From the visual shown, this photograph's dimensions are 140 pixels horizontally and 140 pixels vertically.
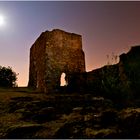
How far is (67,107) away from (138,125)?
3.32m

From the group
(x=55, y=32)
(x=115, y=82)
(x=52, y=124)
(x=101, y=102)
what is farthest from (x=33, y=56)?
(x=52, y=124)

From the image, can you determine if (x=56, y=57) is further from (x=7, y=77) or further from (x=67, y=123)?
(x=67, y=123)

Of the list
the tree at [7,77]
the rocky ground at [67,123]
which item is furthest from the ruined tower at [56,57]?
the rocky ground at [67,123]

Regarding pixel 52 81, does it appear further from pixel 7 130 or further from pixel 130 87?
pixel 7 130

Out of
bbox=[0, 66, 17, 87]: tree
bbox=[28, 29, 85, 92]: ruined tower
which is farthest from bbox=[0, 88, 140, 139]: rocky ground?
bbox=[0, 66, 17, 87]: tree

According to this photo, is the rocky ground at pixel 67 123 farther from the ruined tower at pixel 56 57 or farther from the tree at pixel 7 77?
the tree at pixel 7 77

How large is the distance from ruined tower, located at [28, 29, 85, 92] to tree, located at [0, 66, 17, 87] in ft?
11.9

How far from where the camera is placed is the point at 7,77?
20.5 meters

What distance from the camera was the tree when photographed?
65.6 ft

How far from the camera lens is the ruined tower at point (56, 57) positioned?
15.4m

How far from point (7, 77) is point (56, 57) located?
6378 mm

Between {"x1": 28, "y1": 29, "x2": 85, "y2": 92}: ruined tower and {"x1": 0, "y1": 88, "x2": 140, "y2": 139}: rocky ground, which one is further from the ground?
{"x1": 28, "y1": 29, "x2": 85, "y2": 92}: ruined tower

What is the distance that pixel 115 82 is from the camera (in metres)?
10.9

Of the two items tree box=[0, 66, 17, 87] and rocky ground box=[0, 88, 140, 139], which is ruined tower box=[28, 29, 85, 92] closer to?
tree box=[0, 66, 17, 87]
